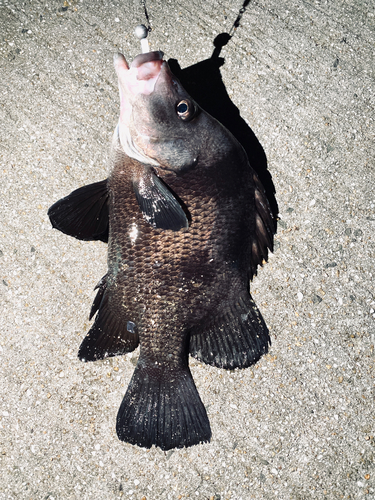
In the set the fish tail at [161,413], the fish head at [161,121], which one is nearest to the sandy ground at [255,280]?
the fish tail at [161,413]

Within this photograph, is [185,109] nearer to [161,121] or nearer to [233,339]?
[161,121]

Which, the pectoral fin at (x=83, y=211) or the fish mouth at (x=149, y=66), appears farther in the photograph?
the pectoral fin at (x=83, y=211)

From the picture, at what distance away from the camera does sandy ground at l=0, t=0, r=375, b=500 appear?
6.46 feet

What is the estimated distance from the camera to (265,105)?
2.10 meters

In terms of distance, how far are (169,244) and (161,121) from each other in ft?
1.75

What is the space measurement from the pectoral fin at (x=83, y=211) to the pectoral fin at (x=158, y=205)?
293 mm

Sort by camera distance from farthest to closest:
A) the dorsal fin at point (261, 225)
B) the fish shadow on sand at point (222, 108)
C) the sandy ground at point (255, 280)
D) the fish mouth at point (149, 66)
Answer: the fish shadow on sand at point (222, 108)
the sandy ground at point (255, 280)
the dorsal fin at point (261, 225)
the fish mouth at point (149, 66)

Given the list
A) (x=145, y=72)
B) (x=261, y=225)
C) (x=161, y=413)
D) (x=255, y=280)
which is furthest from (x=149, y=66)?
(x=161, y=413)

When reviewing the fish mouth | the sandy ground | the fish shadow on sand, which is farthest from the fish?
the fish shadow on sand

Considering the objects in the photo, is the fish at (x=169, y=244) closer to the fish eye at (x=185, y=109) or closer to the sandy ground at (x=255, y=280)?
the fish eye at (x=185, y=109)

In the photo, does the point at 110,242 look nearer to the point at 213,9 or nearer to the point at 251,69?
the point at 251,69

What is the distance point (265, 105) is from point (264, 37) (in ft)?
1.41

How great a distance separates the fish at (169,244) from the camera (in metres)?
1.49

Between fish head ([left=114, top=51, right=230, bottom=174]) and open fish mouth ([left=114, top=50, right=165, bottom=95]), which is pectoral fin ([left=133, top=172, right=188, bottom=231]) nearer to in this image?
fish head ([left=114, top=51, right=230, bottom=174])
